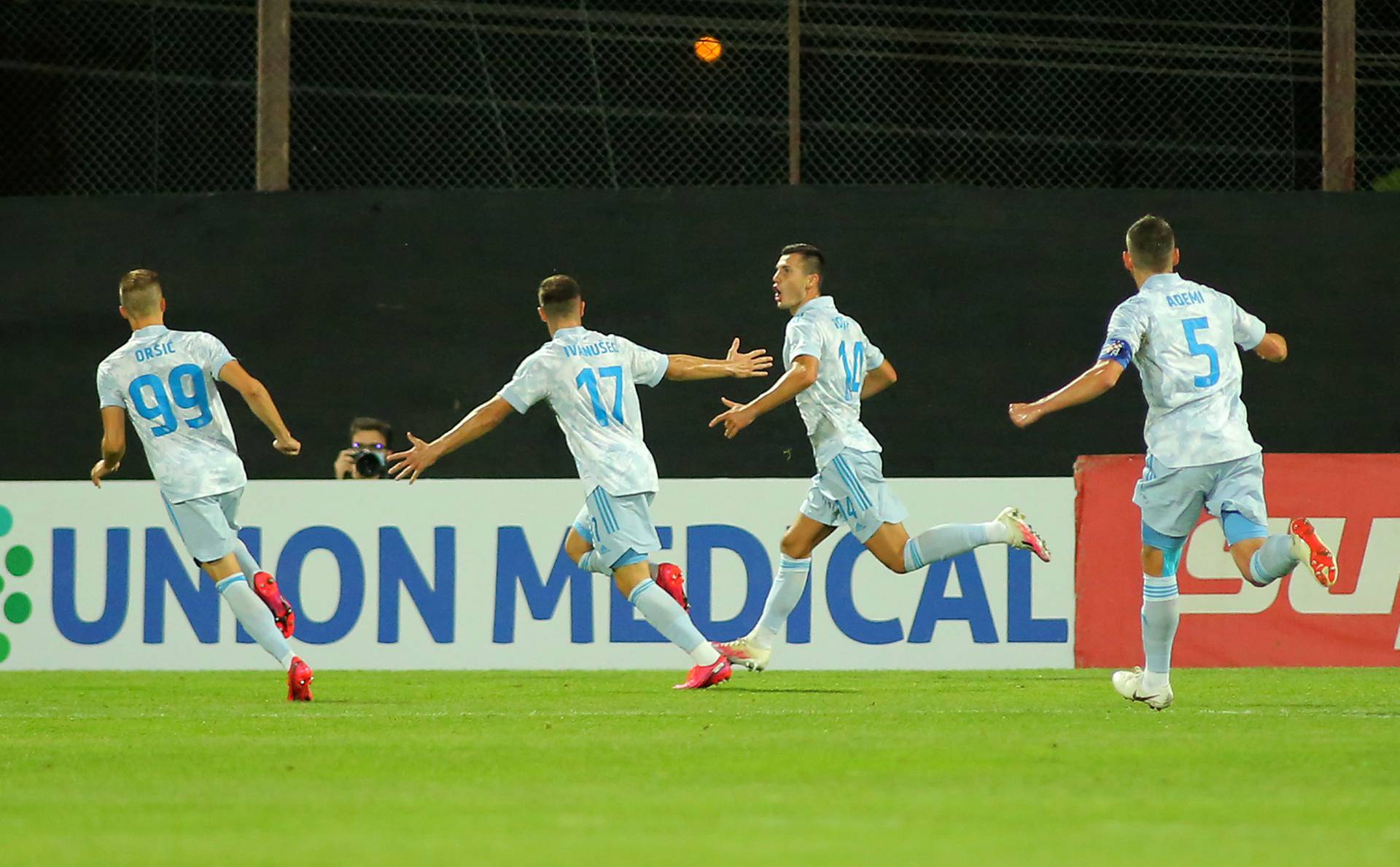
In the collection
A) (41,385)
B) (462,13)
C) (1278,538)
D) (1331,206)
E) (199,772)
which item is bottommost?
(199,772)

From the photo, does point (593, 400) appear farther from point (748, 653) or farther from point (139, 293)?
point (139, 293)

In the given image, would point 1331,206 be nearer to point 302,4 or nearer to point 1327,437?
point 1327,437

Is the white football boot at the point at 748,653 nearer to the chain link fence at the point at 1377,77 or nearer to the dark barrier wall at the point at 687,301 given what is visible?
the dark barrier wall at the point at 687,301

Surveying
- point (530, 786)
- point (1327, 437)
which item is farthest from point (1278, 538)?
point (1327, 437)

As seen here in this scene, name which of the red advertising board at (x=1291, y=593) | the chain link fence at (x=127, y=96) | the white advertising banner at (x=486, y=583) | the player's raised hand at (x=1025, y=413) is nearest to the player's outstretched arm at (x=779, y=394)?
the player's raised hand at (x=1025, y=413)

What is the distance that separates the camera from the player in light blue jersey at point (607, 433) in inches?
327

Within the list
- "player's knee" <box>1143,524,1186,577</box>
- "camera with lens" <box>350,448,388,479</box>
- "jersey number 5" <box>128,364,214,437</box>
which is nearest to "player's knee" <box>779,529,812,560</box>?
"player's knee" <box>1143,524,1186,577</box>

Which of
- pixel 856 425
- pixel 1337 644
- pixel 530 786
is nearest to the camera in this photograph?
pixel 530 786

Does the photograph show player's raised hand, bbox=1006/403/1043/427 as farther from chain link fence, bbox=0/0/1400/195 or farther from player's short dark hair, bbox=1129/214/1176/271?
chain link fence, bbox=0/0/1400/195

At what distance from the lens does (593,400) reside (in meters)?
8.34

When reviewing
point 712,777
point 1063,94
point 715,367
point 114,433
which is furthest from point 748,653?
point 1063,94

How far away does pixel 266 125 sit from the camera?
12203 mm

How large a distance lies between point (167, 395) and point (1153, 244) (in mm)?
4129

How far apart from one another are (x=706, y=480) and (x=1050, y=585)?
190 cm
